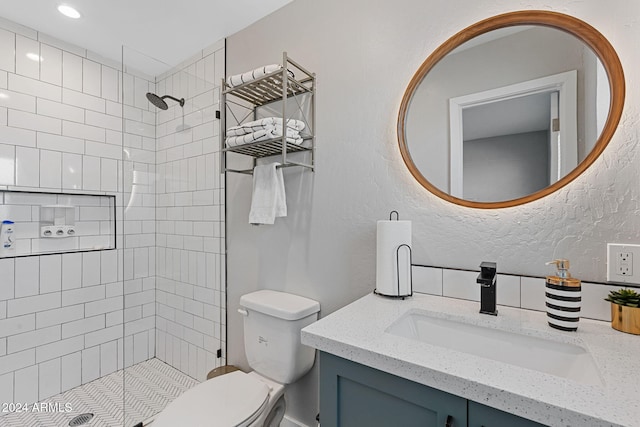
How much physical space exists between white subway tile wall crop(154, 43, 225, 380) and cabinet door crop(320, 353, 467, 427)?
1.27 meters

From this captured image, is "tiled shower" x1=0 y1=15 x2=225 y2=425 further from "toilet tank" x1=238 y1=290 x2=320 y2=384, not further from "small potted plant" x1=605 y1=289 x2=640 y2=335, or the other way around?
"small potted plant" x1=605 y1=289 x2=640 y2=335

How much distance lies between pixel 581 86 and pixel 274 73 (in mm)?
1115

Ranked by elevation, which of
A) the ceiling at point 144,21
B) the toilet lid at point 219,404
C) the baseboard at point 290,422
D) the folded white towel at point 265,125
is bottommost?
the baseboard at point 290,422

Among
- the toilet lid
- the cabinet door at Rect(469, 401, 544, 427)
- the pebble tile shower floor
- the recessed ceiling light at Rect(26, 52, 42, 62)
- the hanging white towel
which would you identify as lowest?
the pebble tile shower floor

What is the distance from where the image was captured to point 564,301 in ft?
2.60

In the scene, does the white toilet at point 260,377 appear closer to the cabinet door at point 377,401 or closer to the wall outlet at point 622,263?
the cabinet door at point 377,401

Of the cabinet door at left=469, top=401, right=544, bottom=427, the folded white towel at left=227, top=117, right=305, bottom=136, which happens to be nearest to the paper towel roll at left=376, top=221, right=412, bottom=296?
the cabinet door at left=469, top=401, right=544, bottom=427

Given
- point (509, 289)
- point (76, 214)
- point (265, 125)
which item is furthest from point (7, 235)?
point (509, 289)

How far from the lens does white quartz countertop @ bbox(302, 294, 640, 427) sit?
494 millimetres

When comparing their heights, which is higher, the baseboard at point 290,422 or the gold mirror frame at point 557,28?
the gold mirror frame at point 557,28

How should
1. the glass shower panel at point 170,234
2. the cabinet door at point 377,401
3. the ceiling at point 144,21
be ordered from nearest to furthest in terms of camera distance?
the cabinet door at point 377,401 → the ceiling at point 144,21 → the glass shower panel at point 170,234

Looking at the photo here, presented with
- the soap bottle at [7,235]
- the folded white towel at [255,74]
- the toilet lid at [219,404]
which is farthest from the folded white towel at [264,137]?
the soap bottle at [7,235]

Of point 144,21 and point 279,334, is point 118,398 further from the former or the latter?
point 144,21

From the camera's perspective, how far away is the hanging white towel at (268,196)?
4.77 ft
